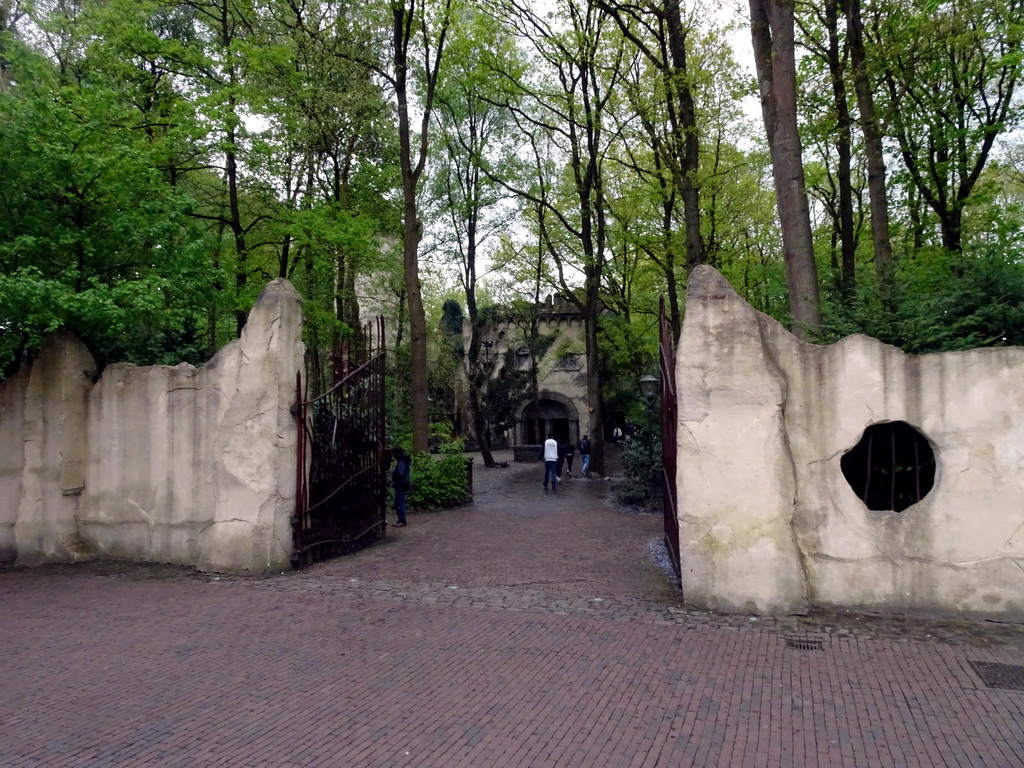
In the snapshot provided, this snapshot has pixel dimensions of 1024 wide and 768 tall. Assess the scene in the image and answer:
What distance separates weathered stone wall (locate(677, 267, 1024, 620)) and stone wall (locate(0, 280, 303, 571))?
17.9ft

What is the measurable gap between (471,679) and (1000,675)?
4.27 m

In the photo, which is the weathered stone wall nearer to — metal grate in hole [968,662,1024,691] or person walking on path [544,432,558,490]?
metal grate in hole [968,662,1024,691]

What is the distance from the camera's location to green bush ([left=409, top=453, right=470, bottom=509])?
59.6 feet

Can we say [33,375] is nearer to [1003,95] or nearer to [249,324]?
[249,324]

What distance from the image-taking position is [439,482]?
18438 mm

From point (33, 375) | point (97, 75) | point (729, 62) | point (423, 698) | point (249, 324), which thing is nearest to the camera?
point (423, 698)

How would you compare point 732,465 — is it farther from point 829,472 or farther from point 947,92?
point 947,92

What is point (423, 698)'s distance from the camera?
18.5ft

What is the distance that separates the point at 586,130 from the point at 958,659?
67.9ft

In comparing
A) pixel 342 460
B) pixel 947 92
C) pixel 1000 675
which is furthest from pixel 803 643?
pixel 947 92

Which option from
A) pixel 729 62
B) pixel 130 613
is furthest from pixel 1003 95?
pixel 130 613

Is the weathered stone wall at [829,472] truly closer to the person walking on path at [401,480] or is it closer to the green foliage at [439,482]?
the person walking on path at [401,480]

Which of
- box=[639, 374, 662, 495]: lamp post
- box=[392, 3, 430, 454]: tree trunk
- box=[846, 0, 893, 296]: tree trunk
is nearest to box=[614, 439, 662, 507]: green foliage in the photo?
box=[639, 374, 662, 495]: lamp post

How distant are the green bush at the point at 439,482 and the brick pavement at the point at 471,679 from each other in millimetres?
8214
